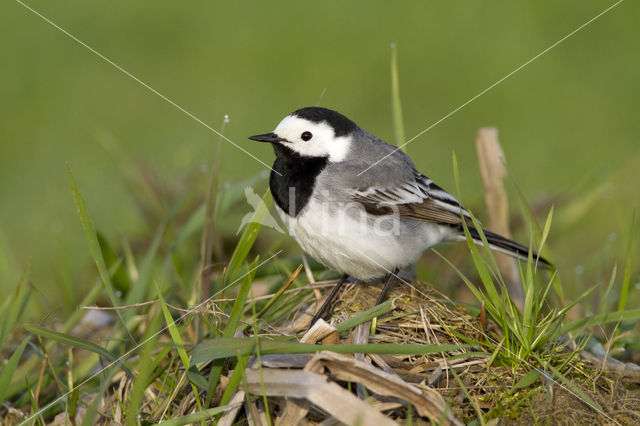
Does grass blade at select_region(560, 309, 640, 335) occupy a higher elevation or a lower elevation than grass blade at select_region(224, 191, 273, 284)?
lower

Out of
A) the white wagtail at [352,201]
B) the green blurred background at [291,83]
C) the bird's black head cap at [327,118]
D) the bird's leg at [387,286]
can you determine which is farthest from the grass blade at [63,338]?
the green blurred background at [291,83]

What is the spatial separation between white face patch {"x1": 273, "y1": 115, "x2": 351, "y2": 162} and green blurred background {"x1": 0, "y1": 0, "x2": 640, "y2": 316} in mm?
3501

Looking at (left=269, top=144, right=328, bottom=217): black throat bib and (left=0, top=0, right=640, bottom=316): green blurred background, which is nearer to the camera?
(left=269, top=144, right=328, bottom=217): black throat bib

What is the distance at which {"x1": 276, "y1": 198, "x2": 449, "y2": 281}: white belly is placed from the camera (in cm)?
411

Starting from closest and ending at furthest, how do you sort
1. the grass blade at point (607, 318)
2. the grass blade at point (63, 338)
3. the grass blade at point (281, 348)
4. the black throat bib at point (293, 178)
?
the grass blade at point (281, 348), the grass blade at point (63, 338), the grass blade at point (607, 318), the black throat bib at point (293, 178)

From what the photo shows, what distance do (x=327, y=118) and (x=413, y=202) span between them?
77 cm

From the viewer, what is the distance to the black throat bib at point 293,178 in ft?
14.0

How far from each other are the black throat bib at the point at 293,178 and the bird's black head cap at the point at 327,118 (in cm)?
21

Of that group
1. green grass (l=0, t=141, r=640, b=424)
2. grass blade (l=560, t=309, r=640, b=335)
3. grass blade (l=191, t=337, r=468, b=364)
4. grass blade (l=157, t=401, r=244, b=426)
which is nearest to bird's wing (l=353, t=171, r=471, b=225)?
green grass (l=0, t=141, r=640, b=424)

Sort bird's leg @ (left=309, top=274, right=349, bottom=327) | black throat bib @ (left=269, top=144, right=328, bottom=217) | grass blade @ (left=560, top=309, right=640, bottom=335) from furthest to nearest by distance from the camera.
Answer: black throat bib @ (left=269, top=144, right=328, bottom=217) → bird's leg @ (left=309, top=274, right=349, bottom=327) → grass blade @ (left=560, top=309, right=640, bottom=335)

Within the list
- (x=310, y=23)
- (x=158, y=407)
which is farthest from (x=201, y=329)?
(x=310, y=23)

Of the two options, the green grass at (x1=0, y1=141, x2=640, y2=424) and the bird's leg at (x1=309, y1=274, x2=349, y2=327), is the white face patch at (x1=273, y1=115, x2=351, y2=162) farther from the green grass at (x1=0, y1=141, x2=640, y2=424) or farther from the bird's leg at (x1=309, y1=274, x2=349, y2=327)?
the bird's leg at (x1=309, y1=274, x2=349, y2=327)

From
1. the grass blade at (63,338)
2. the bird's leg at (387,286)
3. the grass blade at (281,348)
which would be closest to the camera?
the grass blade at (281,348)

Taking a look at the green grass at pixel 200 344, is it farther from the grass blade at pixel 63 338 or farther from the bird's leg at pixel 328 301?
the bird's leg at pixel 328 301
